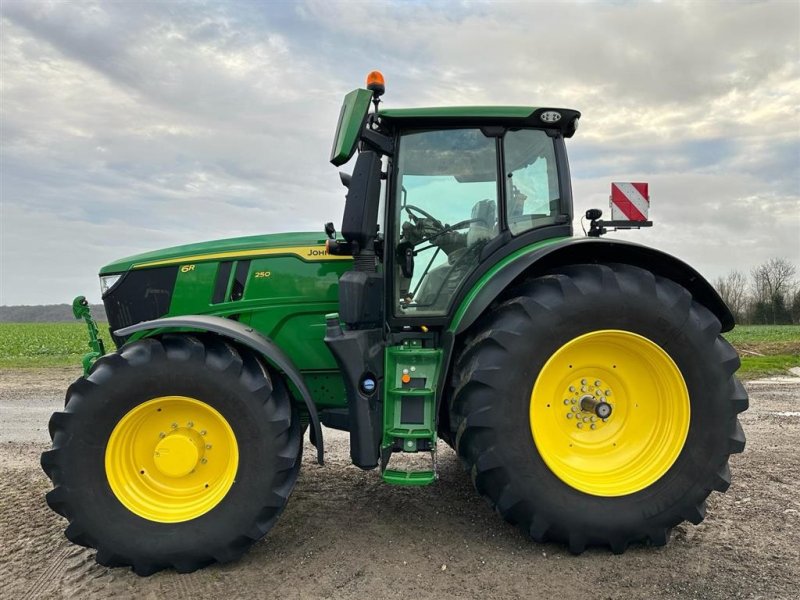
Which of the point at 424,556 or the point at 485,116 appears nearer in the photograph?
the point at 424,556

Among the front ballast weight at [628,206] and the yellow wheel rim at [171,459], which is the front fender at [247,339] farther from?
the front ballast weight at [628,206]

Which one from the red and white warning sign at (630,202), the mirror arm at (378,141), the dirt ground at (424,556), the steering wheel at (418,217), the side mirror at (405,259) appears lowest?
the dirt ground at (424,556)

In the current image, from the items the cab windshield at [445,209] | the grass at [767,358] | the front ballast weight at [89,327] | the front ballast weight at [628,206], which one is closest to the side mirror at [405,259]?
the cab windshield at [445,209]

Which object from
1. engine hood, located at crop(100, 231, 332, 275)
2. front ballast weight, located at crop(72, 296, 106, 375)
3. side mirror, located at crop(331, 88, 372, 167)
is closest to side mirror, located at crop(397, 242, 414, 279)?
engine hood, located at crop(100, 231, 332, 275)

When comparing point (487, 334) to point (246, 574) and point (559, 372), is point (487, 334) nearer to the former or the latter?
point (559, 372)

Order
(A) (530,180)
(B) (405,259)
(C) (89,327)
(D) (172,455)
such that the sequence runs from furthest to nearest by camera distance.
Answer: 1. (C) (89,327)
2. (A) (530,180)
3. (B) (405,259)
4. (D) (172,455)

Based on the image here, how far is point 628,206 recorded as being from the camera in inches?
151

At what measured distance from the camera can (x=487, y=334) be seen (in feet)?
9.98

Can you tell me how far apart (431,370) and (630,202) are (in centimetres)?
186

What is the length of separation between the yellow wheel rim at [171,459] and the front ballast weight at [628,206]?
2744 millimetres

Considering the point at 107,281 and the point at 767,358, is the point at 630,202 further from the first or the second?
the point at 767,358

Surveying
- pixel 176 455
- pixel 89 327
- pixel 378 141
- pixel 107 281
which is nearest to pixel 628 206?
pixel 378 141

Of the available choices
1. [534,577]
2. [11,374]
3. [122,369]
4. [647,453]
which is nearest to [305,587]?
[534,577]

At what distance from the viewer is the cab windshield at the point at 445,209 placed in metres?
3.46
